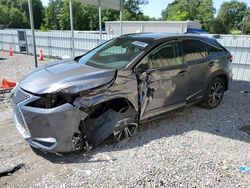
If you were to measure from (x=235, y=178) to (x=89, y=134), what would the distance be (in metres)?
2.02

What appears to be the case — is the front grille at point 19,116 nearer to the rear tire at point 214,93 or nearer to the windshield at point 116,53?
the windshield at point 116,53

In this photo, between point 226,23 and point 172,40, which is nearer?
point 172,40

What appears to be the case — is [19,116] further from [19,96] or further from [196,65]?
[196,65]

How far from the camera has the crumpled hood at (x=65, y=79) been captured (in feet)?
10.0

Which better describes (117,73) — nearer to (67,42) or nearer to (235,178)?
(235,178)

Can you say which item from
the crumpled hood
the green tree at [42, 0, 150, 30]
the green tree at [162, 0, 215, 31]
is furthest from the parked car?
the green tree at [162, 0, 215, 31]

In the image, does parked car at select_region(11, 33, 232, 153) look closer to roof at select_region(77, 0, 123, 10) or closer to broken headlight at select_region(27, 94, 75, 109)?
broken headlight at select_region(27, 94, 75, 109)

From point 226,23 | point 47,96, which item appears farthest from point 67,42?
point 226,23

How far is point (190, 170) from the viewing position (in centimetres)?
304

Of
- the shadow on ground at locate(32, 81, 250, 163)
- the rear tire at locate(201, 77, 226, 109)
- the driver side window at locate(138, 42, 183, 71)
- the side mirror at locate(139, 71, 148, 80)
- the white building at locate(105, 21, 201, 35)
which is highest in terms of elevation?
the white building at locate(105, 21, 201, 35)

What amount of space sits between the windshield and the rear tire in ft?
6.34

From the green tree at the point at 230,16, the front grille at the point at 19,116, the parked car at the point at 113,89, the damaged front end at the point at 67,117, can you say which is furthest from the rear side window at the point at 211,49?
the green tree at the point at 230,16

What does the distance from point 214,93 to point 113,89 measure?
284 cm

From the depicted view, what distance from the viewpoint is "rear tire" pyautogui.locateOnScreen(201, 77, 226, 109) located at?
16.4 ft
